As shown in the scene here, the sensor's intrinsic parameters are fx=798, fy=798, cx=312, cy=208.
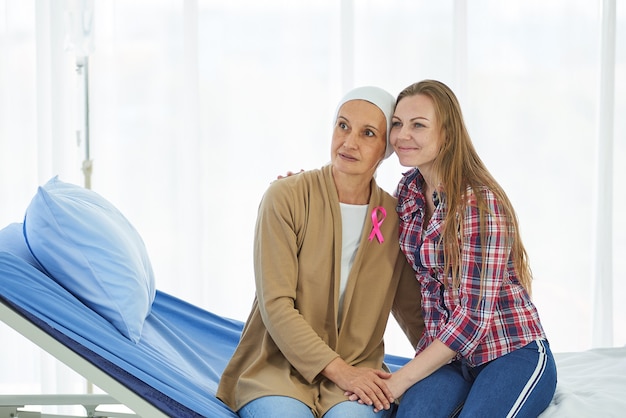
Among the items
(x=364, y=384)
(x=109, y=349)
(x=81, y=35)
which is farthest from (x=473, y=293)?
(x=81, y=35)

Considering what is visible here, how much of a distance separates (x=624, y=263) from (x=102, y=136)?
2.50m

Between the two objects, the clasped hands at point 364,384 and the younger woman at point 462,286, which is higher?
the younger woman at point 462,286

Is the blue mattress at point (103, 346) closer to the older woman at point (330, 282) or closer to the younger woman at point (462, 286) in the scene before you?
the older woman at point (330, 282)

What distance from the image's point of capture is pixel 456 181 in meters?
1.87

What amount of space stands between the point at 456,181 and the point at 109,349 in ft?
2.84

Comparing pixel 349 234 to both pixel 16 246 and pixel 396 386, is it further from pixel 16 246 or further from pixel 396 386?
pixel 16 246

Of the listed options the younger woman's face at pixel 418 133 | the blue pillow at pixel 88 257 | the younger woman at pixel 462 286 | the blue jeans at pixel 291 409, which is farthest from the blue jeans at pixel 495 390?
the blue pillow at pixel 88 257

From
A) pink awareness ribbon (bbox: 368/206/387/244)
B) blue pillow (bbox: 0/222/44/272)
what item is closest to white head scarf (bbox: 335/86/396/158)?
pink awareness ribbon (bbox: 368/206/387/244)

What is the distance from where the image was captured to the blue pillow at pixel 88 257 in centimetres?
180

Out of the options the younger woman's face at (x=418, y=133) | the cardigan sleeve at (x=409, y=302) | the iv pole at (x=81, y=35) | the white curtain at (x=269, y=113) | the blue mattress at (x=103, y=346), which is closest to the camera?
the blue mattress at (x=103, y=346)

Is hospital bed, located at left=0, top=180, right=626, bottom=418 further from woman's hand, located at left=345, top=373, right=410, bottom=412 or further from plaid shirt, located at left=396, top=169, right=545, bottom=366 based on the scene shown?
woman's hand, located at left=345, top=373, right=410, bottom=412

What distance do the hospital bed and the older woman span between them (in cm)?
17

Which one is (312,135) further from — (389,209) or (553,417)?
(553,417)

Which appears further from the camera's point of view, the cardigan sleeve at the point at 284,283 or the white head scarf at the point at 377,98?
the white head scarf at the point at 377,98
